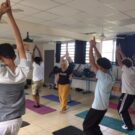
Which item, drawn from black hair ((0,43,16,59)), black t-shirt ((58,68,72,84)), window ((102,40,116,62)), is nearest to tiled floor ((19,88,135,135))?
black t-shirt ((58,68,72,84))

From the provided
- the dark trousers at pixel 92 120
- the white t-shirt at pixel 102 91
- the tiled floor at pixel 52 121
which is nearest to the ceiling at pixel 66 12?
the white t-shirt at pixel 102 91

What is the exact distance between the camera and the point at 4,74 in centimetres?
145

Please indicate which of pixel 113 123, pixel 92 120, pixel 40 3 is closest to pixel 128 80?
pixel 113 123

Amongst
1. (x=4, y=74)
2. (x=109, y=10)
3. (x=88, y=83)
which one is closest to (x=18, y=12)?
(x=109, y=10)

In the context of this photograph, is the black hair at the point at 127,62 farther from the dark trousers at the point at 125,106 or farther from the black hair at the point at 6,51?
the black hair at the point at 6,51

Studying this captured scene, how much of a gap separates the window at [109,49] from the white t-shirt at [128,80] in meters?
3.58

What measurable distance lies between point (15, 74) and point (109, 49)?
21.0ft

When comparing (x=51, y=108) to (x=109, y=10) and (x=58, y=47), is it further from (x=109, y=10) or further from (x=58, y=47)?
(x=58, y=47)

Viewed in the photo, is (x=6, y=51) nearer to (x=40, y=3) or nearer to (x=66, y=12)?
(x=40, y=3)

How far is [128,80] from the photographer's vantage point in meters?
3.70

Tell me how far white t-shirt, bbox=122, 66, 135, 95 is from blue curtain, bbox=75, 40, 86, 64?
432 cm

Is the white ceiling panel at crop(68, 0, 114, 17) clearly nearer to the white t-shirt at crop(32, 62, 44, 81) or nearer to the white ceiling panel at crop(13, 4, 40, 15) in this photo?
the white ceiling panel at crop(13, 4, 40, 15)

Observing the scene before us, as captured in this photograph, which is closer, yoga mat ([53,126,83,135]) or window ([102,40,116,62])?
yoga mat ([53,126,83,135])

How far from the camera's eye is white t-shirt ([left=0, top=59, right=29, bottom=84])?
4.74ft
